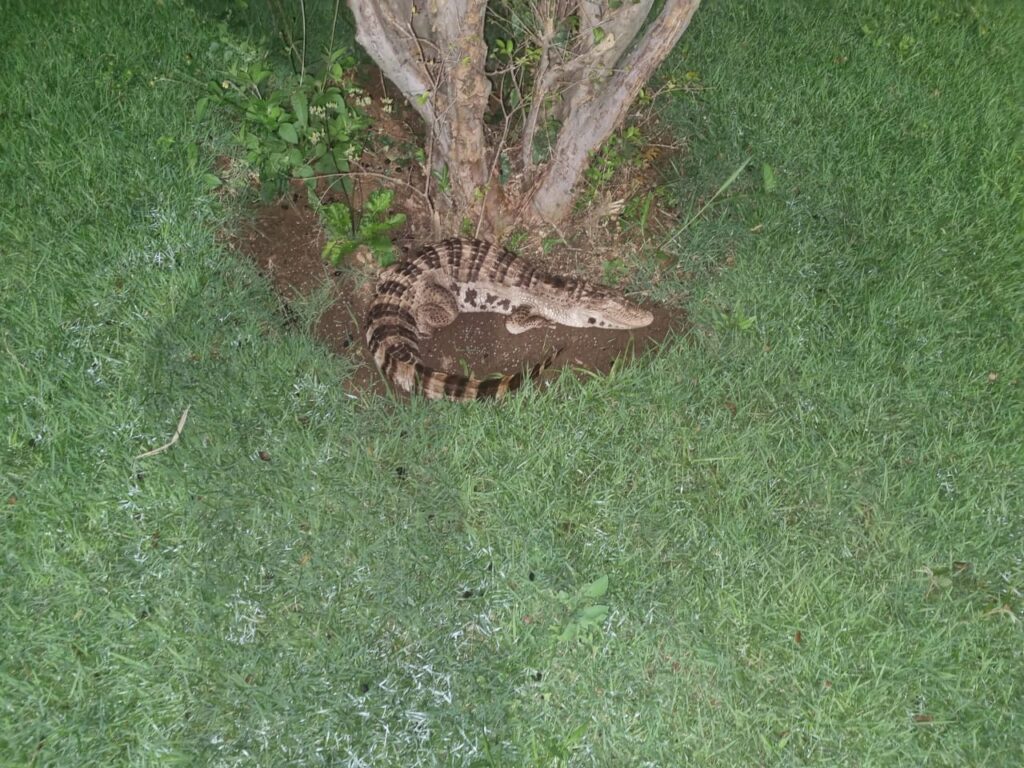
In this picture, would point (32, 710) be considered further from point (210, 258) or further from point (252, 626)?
point (210, 258)

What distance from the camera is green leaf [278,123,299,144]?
2857mm

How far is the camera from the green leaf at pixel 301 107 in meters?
2.84

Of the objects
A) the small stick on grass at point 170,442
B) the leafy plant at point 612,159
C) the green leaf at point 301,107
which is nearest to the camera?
the small stick on grass at point 170,442

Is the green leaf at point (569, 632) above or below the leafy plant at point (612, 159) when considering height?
below

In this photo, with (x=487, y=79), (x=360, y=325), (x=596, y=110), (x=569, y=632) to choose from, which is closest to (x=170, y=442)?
(x=360, y=325)

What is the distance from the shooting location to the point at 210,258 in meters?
3.03

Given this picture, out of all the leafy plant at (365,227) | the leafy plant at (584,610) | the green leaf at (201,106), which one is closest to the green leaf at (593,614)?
the leafy plant at (584,610)

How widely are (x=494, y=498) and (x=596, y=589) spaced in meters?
0.55

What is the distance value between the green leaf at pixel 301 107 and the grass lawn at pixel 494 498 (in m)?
0.65

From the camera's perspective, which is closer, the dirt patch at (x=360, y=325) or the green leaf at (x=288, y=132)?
the green leaf at (x=288, y=132)

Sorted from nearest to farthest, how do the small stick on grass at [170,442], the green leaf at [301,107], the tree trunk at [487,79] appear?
1. the tree trunk at [487,79]
2. the small stick on grass at [170,442]
3. the green leaf at [301,107]

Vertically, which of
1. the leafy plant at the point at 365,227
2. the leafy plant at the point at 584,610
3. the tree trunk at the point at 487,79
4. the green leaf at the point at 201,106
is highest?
the tree trunk at the point at 487,79

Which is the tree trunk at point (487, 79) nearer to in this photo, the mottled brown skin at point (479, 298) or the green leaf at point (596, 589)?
the mottled brown skin at point (479, 298)

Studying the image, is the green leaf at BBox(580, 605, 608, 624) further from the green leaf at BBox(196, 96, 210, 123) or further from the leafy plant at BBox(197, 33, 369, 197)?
the green leaf at BBox(196, 96, 210, 123)
